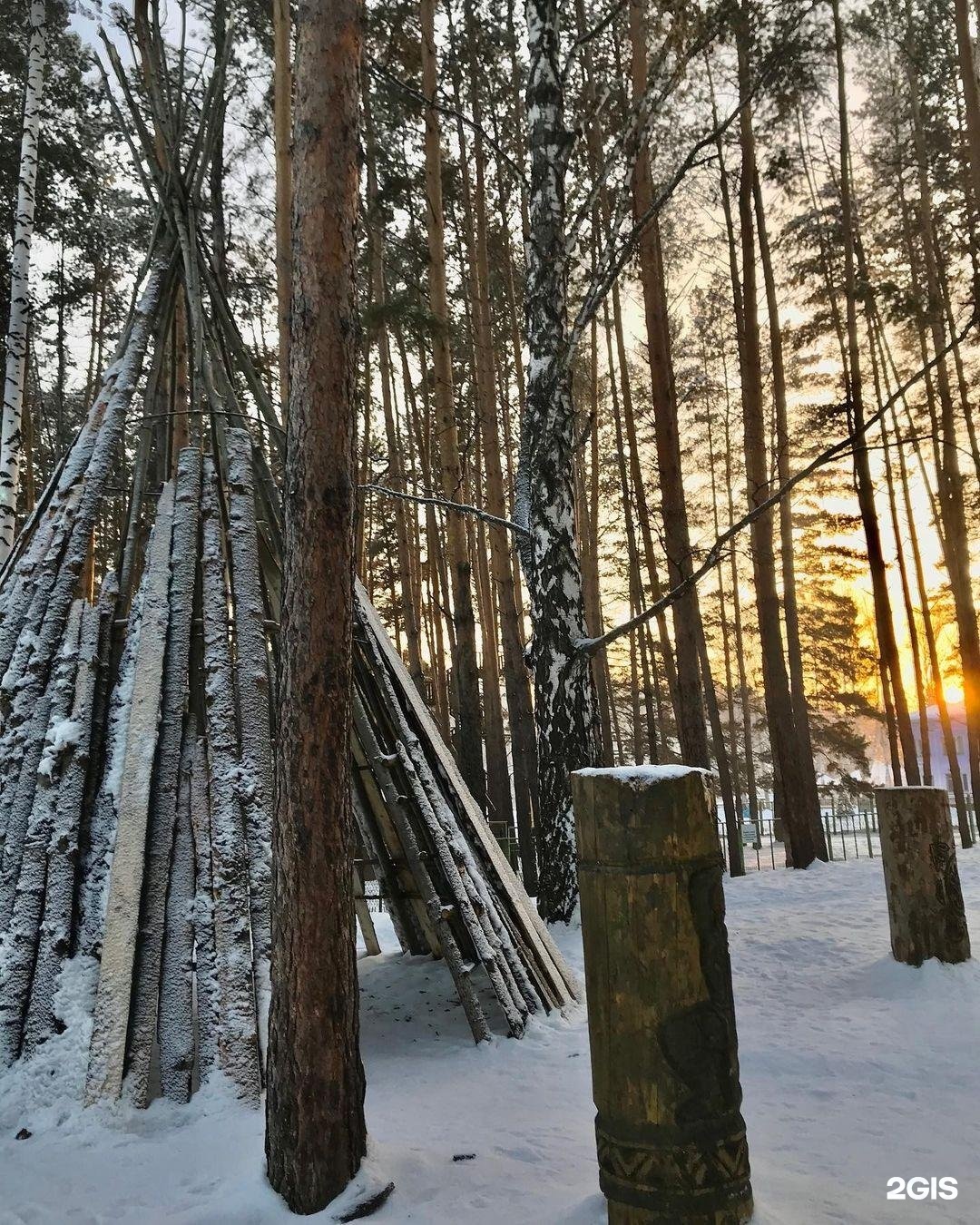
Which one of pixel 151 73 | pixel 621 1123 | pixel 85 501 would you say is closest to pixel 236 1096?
pixel 621 1123

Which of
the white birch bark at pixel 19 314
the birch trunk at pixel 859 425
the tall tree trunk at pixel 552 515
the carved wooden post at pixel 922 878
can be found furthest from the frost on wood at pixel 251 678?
the birch trunk at pixel 859 425

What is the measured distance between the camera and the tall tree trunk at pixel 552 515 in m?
6.20

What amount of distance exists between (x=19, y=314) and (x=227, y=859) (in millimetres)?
8999

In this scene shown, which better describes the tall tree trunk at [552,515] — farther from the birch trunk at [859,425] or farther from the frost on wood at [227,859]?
the birch trunk at [859,425]

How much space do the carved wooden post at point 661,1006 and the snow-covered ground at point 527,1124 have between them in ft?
1.10

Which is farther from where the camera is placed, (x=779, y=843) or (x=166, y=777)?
(x=779, y=843)

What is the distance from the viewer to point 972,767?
12859 millimetres

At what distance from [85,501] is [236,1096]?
3.01 meters

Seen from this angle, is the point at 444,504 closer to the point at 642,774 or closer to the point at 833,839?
the point at 642,774

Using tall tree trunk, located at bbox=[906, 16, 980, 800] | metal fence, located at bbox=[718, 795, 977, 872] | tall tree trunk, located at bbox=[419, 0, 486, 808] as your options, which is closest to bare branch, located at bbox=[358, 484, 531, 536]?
tall tree trunk, located at bbox=[419, 0, 486, 808]

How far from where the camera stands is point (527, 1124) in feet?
9.93

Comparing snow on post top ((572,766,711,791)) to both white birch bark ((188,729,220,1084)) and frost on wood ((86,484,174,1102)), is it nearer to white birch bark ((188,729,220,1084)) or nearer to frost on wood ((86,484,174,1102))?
white birch bark ((188,729,220,1084))

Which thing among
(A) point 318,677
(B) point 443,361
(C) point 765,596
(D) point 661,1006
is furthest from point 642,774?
(C) point 765,596

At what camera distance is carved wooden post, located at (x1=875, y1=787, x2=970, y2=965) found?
4617 mm
